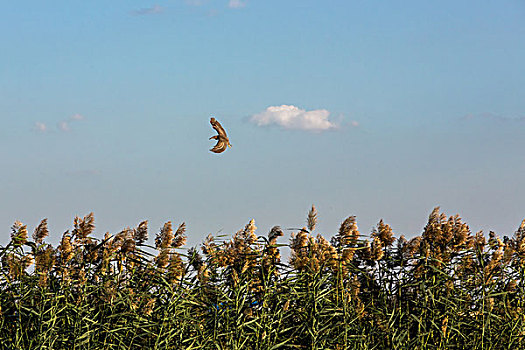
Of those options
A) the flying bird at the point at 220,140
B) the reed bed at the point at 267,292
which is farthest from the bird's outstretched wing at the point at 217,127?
the reed bed at the point at 267,292

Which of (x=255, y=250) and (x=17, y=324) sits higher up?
(x=255, y=250)

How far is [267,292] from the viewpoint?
4910 mm

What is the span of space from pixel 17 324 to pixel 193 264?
131 cm

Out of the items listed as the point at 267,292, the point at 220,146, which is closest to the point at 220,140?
the point at 220,146

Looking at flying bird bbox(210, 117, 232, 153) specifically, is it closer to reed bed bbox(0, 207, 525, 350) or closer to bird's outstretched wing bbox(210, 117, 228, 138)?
bird's outstretched wing bbox(210, 117, 228, 138)

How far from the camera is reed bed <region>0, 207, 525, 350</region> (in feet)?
15.9

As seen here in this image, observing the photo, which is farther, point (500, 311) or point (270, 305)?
point (500, 311)

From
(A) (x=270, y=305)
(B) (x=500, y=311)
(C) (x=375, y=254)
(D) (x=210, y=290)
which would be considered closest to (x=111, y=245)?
(D) (x=210, y=290)

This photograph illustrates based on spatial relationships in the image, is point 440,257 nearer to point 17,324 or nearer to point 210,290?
point 210,290

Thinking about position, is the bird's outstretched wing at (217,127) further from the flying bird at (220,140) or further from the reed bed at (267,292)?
the reed bed at (267,292)

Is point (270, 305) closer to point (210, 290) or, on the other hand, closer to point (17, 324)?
point (210, 290)

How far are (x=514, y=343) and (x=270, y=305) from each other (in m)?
1.85

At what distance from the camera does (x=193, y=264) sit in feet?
17.2

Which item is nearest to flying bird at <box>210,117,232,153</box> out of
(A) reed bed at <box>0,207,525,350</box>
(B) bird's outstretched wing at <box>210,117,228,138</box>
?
(B) bird's outstretched wing at <box>210,117,228,138</box>
